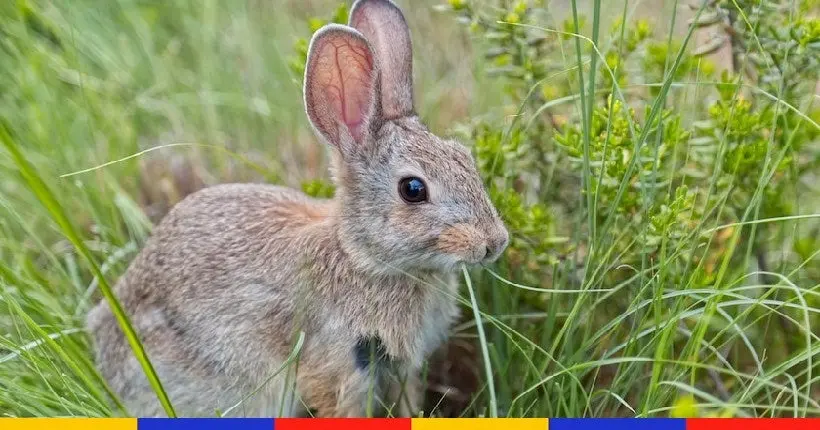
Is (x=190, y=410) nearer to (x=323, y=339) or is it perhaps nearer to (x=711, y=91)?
(x=323, y=339)

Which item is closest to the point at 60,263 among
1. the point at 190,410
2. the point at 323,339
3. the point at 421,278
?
the point at 190,410

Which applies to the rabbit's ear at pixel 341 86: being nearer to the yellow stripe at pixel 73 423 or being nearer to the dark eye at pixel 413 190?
the dark eye at pixel 413 190

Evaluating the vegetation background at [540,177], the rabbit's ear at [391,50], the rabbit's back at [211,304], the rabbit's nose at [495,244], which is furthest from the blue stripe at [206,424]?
the rabbit's ear at [391,50]

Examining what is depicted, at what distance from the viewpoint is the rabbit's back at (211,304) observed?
3.48 metres

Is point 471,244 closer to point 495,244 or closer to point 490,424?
point 495,244

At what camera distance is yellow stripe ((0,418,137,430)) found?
2.80 metres

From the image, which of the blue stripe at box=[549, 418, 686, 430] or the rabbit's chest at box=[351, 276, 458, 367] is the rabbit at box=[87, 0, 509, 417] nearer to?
the rabbit's chest at box=[351, 276, 458, 367]

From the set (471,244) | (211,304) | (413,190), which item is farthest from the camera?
(211,304)

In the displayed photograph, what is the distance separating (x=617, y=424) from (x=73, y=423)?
1599 millimetres

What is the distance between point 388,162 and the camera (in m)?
3.30

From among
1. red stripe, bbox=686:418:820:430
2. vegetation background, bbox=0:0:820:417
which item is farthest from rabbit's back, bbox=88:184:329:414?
red stripe, bbox=686:418:820:430

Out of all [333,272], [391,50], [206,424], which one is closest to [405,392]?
[333,272]

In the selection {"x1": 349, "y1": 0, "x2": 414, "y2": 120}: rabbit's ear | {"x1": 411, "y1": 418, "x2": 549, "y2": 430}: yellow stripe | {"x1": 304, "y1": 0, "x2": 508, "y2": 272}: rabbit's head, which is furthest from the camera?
{"x1": 349, "y1": 0, "x2": 414, "y2": 120}: rabbit's ear

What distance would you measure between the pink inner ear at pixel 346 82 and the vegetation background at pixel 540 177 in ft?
1.74
